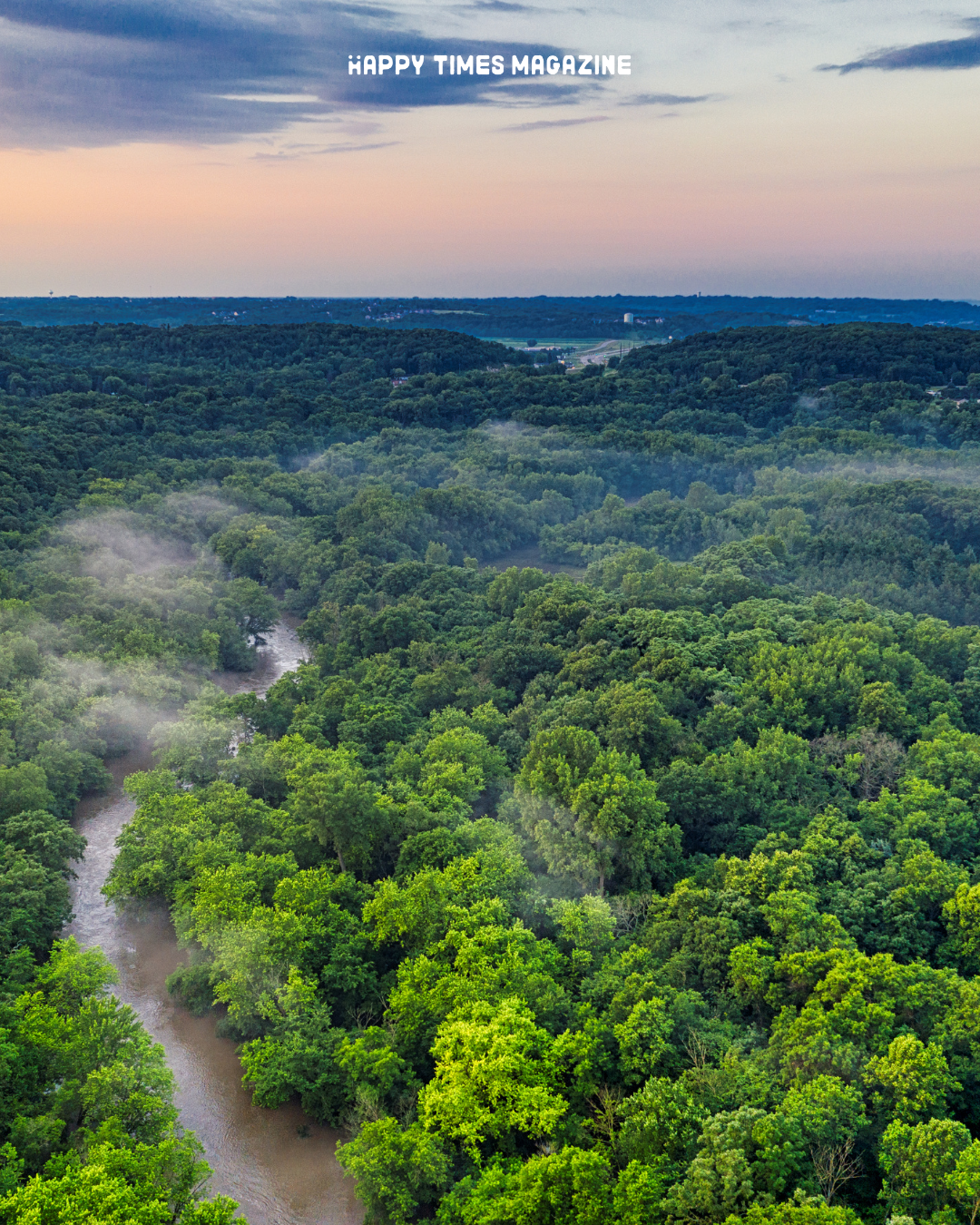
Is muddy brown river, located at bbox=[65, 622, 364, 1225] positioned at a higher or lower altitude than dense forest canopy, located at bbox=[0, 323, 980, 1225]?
lower

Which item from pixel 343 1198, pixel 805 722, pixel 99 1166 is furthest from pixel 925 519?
pixel 99 1166

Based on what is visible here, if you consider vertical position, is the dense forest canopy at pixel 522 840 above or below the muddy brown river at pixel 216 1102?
above

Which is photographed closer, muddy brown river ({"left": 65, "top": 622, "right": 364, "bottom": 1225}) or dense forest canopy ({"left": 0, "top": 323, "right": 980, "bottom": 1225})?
dense forest canopy ({"left": 0, "top": 323, "right": 980, "bottom": 1225})

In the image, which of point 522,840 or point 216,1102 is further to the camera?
point 522,840

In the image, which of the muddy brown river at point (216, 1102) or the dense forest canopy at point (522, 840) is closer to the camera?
the dense forest canopy at point (522, 840)

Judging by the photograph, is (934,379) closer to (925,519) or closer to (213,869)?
(925,519)
